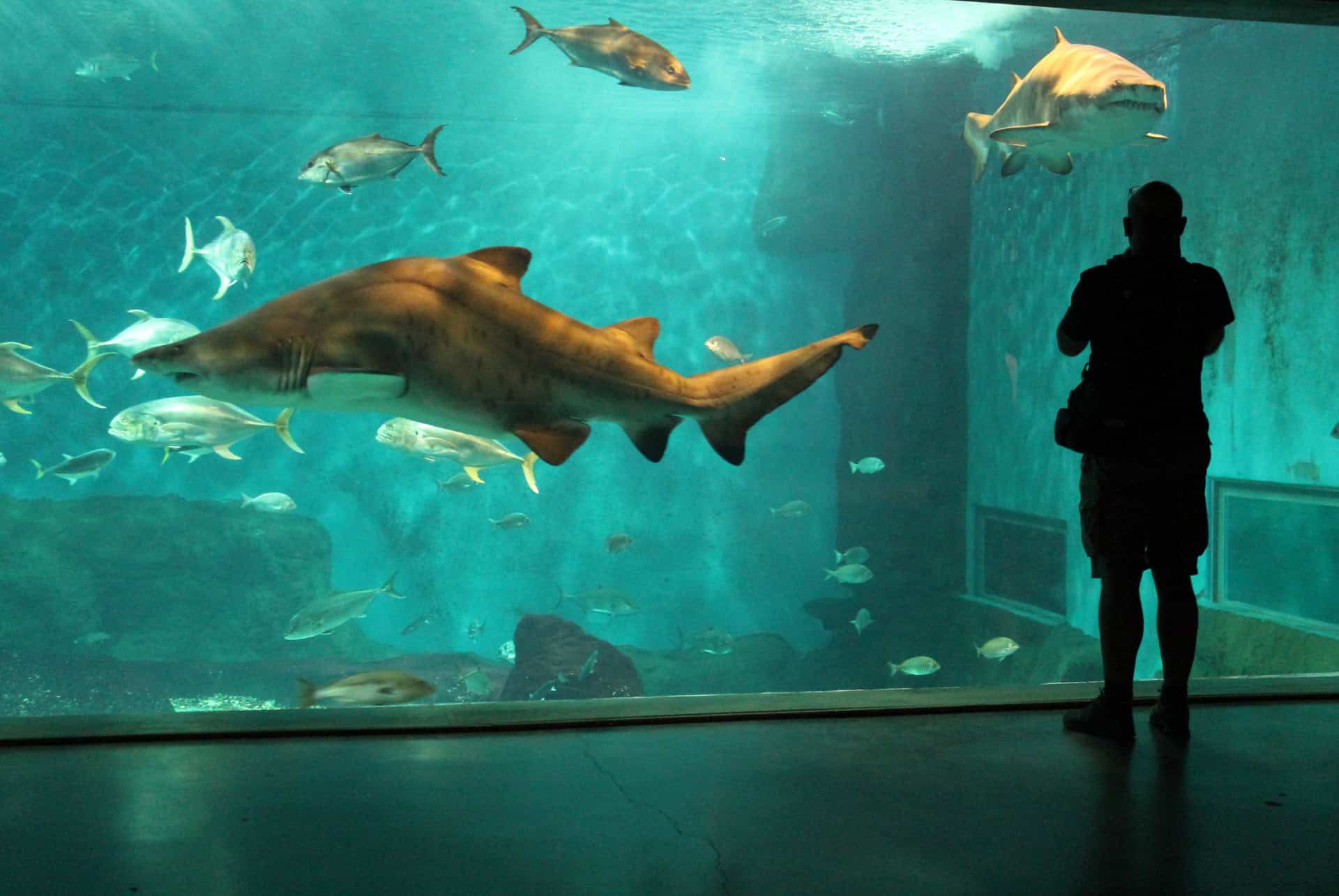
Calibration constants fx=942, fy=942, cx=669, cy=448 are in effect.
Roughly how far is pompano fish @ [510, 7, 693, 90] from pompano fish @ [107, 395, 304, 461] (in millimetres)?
3478

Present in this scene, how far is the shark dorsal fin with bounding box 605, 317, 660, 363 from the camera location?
7.95ft

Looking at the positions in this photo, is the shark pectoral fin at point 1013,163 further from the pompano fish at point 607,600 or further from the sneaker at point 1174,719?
the pompano fish at point 607,600

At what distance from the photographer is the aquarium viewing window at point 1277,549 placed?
8742 mm

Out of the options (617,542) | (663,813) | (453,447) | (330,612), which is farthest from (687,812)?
(617,542)

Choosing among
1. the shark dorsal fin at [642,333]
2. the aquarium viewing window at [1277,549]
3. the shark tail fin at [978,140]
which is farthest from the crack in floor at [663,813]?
the aquarium viewing window at [1277,549]

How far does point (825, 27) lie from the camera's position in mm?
18641

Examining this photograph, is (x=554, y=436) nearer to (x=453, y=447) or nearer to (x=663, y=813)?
(x=663, y=813)

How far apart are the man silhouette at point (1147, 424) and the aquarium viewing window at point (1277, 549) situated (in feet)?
22.8

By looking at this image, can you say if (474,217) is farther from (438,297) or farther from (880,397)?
(438,297)

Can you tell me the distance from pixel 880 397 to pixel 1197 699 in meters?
14.9

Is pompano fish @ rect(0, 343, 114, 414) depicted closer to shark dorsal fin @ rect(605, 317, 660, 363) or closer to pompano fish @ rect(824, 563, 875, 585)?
shark dorsal fin @ rect(605, 317, 660, 363)

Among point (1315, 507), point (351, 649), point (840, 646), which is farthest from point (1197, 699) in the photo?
point (351, 649)

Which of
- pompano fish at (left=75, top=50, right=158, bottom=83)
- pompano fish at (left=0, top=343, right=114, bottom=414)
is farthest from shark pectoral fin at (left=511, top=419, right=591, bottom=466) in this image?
pompano fish at (left=75, top=50, right=158, bottom=83)

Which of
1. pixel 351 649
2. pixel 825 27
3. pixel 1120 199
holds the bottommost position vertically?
pixel 351 649
